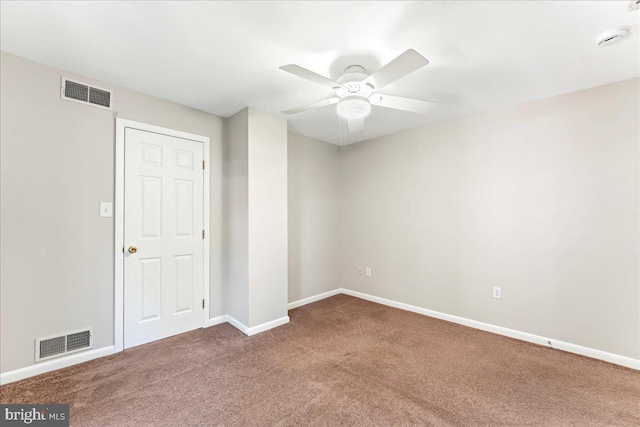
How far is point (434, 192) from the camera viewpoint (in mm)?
3424

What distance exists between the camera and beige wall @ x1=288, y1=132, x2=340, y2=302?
12.6 ft

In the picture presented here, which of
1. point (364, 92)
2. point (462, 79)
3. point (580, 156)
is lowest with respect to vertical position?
point (580, 156)

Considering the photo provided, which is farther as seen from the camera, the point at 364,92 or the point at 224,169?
the point at 224,169

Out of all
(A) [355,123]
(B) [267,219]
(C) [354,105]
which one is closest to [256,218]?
(B) [267,219]

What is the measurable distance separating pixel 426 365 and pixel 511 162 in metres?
2.24

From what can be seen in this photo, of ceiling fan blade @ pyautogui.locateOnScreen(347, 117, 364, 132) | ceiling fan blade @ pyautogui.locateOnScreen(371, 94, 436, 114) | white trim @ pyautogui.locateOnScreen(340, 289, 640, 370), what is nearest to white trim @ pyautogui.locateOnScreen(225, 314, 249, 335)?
white trim @ pyautogui.locateOnScreen(340, 289, 640, 370)

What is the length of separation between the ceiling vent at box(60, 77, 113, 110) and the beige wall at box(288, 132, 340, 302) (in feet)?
6.63

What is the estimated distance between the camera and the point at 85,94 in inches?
90.9

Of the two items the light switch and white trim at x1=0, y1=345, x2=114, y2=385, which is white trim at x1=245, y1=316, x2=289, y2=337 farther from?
the light switch

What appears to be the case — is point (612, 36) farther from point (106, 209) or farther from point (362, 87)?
point (106, 209)

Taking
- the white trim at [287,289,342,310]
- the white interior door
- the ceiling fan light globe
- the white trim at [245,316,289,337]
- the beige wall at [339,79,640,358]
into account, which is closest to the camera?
the ceiling fan light globe

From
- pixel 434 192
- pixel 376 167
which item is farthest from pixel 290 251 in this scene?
pixel 434 192

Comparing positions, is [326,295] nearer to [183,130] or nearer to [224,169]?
[224,169]

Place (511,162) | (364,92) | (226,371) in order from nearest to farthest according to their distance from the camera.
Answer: (364,92)
(226,371)
(511,162)
